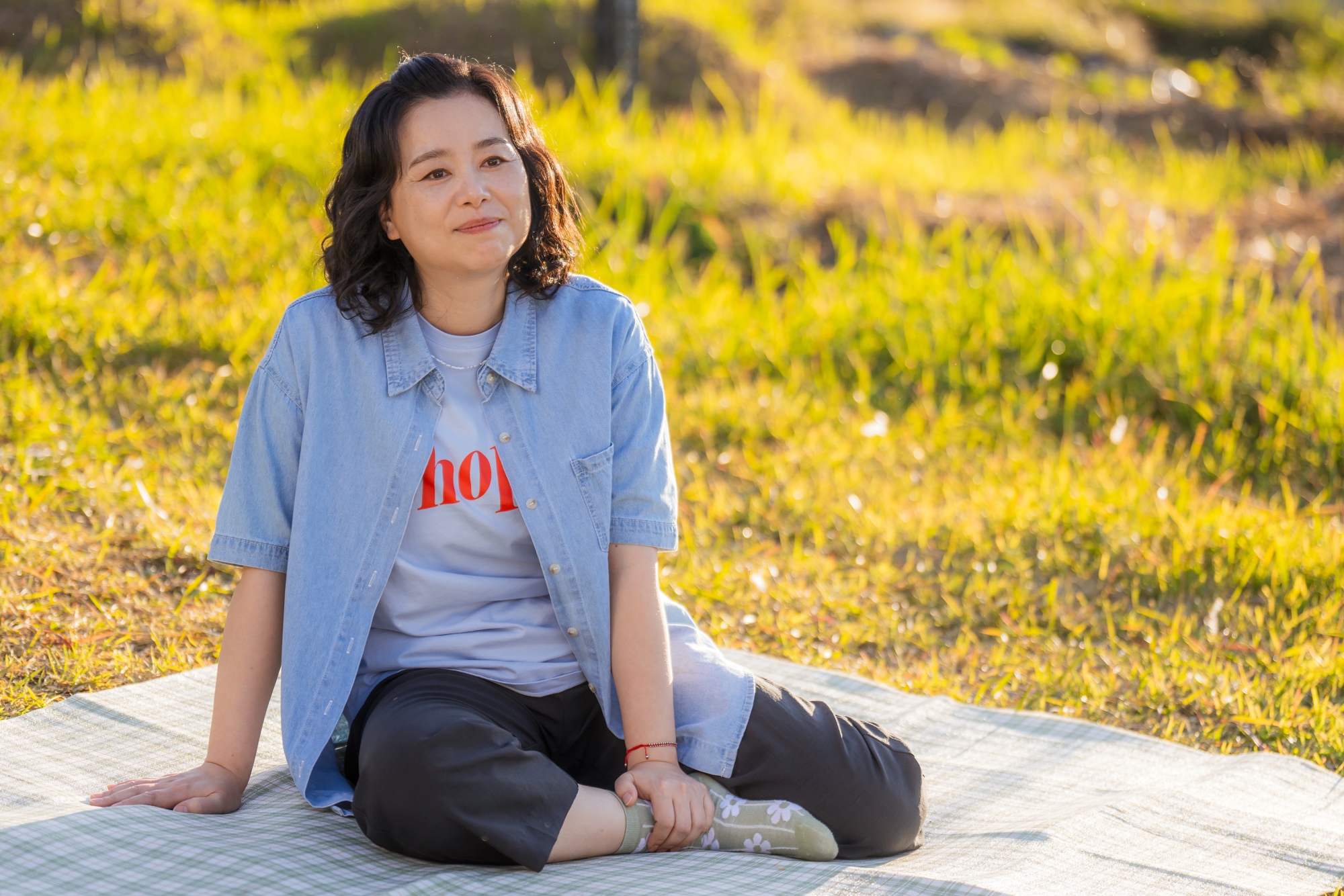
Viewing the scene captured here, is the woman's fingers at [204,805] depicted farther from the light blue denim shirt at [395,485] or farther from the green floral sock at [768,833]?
the green floral sock at [768,833]

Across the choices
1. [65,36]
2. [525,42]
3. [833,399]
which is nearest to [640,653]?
[833,399]

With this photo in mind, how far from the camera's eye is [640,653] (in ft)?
6.99

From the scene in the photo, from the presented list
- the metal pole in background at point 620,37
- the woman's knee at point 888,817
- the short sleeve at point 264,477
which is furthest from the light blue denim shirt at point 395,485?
the metal pole in background at point 620,37

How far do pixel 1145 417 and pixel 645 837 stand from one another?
3360mm

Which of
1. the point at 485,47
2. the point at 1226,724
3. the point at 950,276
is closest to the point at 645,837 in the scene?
the point at 1226,724

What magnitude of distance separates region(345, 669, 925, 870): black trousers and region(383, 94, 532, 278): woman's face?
0.68 metres

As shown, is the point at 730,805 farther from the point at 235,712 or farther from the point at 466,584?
the point at 235,712

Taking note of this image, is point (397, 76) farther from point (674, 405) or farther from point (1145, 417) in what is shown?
point (1145, 417)

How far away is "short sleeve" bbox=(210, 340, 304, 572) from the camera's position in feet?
6.84

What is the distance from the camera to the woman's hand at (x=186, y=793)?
6.72ft

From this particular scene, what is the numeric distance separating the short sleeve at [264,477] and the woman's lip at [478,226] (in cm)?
36

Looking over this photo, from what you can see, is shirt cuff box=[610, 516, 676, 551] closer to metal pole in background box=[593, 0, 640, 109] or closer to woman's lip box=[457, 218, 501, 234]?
woman's lip box=[457, 218, 501, 234]

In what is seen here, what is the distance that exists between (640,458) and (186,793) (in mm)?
891

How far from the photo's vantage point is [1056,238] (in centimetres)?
625
